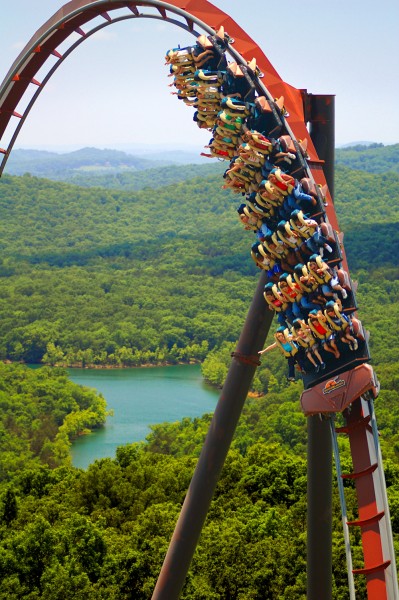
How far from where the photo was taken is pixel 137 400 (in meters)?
75.4

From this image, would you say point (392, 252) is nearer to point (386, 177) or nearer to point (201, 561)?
point (386, 177)

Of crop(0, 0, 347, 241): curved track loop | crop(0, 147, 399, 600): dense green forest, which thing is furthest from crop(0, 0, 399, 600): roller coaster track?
crop(0, 147, 399, 600): dense green forest

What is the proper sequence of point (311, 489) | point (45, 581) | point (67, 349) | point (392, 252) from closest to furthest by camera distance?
1. point (311, 489)
2. point (45, 581)
3. point (67, 349)
4. point (392, 252)

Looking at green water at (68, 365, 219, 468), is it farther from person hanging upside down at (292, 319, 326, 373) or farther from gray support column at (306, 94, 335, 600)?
person hanging upside down at (292, 319, 326, 373)

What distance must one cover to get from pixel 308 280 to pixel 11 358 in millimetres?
86712

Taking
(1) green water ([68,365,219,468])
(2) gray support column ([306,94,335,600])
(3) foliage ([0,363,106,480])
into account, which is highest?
(2) gray support column ([306,94,335,600])

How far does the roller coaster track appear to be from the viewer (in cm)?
1077

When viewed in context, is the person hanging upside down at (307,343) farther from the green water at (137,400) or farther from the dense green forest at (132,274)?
the dense green forest at (132,274)

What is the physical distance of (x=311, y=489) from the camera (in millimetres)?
14375

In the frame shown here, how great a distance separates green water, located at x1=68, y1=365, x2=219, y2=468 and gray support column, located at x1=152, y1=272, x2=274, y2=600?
42908mm

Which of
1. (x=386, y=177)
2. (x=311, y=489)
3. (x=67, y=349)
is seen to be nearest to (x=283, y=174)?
(x=311, y=489)

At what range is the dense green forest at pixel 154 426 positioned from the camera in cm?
2217

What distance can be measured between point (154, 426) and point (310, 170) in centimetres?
4853

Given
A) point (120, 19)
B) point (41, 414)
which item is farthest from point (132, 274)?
point (120, 19)
